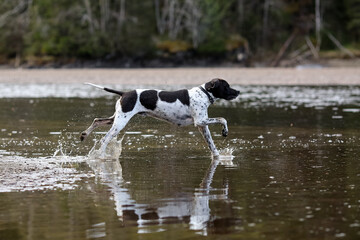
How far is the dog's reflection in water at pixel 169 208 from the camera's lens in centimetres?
659

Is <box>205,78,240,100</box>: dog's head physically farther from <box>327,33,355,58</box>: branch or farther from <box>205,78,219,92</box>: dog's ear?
<box>327,33,355,58</box>: branch

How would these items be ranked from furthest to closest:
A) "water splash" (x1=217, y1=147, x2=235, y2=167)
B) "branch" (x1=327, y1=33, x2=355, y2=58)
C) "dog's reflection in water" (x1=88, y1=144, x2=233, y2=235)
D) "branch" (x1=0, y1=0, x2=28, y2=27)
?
"branch" (x1=0, y1=0, x2=28, y2=27)
"branch" (x1=327, y1=33, x2=355, y2=58)
"water splash" (x1=217, y1=147, x2=235, y2=167)
"dog's reflection in water" (x1=88, y1=144, x2=233, y2=235)

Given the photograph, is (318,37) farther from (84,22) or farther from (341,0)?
(84,22)

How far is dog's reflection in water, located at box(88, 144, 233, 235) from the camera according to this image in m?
6.59

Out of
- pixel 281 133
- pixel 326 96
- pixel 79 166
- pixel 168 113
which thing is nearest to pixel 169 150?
pixel 168 113

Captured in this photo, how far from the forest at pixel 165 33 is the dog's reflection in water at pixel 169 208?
49.5 metres

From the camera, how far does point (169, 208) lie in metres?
7.15

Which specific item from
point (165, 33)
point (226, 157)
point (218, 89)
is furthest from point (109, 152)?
point (165, 33)

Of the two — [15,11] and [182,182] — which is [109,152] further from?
[15,11]

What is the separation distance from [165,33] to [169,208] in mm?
55802

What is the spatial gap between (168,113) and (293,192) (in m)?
3.55

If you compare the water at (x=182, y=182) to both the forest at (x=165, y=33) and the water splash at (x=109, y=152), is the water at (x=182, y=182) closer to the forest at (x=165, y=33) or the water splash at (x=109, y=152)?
the water splash at (x=109, y=152)

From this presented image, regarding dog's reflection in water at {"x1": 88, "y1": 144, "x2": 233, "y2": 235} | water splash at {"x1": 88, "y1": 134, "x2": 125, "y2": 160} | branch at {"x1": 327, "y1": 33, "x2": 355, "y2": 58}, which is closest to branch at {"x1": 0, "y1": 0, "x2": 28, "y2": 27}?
branch at {"x1": 327, "y1": 33, "x2": 355, "y2": 58}

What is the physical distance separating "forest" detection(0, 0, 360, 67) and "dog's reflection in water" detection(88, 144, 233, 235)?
49.5 meters
